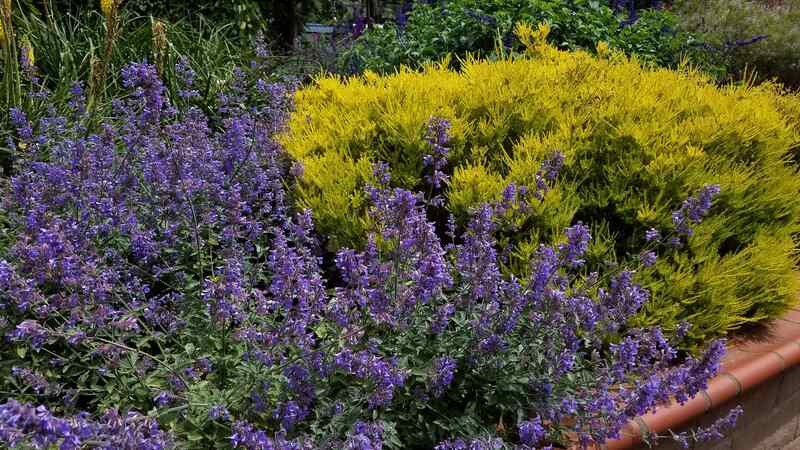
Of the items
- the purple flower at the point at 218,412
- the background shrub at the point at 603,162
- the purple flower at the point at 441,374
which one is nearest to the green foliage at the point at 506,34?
the background shrub at the point at 603,162

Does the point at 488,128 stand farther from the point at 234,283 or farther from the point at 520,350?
the point at 234,283

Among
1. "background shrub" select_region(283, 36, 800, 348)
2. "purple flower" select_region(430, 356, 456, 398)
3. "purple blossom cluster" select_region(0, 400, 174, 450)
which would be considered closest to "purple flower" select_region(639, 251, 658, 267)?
"background shrub" select_region(283, 36, 800, 348)

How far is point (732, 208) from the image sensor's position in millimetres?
3355

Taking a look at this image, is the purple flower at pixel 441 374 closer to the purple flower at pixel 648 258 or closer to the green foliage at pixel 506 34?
the purple flower at pixel 648 258

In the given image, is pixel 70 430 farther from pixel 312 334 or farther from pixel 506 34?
pixel 506 34

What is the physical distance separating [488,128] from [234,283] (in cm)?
174

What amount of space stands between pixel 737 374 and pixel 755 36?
16.0ft

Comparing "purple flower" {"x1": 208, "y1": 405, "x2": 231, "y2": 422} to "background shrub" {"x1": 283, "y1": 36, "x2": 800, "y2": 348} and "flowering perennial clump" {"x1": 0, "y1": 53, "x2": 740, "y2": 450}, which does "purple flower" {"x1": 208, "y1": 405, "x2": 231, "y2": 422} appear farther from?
"background shrub" {"x1": 283, "y1": 36, "x2": 800, "y2": 348}

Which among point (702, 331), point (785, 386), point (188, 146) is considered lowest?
point (785, 386)

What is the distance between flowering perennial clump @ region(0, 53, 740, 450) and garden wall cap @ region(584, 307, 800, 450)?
0.17m

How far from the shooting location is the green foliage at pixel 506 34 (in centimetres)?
541

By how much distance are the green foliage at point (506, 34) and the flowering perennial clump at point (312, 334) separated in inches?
114

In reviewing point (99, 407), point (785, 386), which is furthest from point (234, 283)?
point (785, 386)

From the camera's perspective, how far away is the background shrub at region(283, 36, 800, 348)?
2.99 m
